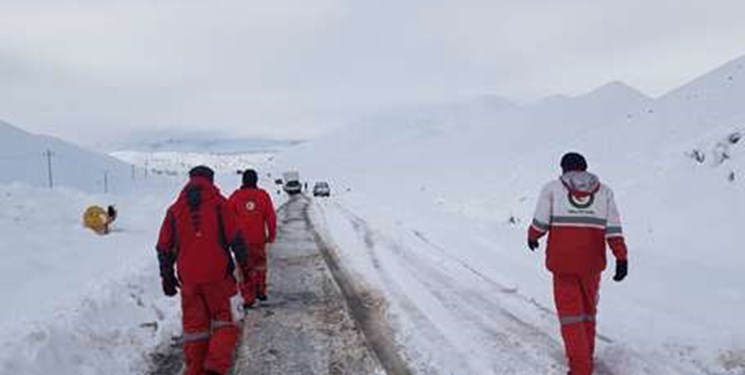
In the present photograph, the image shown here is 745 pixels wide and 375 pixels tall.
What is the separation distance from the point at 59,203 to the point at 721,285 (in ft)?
81.1

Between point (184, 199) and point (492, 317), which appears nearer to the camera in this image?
point (184, 199)

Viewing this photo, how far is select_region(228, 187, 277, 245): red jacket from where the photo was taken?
40.8ft

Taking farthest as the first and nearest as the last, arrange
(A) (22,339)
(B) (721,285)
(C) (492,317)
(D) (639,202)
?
(D) (639,202) < (B) (721,285) < (C) (492,317) < (A) (22,339)

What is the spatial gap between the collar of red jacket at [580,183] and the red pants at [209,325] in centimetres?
299

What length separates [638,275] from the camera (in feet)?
47.3

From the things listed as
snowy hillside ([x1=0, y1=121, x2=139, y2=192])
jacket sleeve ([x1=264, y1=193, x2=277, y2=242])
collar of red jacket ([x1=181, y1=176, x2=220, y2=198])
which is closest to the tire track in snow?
jacket sleeve ([x1=264, y1=193, x2=277, y2=242])

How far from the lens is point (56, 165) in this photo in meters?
76.9

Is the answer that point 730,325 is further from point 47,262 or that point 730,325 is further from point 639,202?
point 639,202

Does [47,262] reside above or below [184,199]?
below

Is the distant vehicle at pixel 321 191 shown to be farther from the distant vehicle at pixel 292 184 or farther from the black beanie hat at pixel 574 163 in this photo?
the black beanie hat at pixel 574 163

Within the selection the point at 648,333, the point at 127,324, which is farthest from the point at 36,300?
the point at 648,333

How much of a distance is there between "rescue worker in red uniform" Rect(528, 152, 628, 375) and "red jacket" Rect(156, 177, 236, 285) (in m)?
2.77

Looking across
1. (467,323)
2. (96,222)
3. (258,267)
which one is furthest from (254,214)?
(96,222)

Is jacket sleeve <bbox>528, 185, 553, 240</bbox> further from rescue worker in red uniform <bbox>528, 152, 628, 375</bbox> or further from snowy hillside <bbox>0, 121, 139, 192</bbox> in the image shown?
snowy hillside <bbox>0, 121, 139, 192</bbox>
